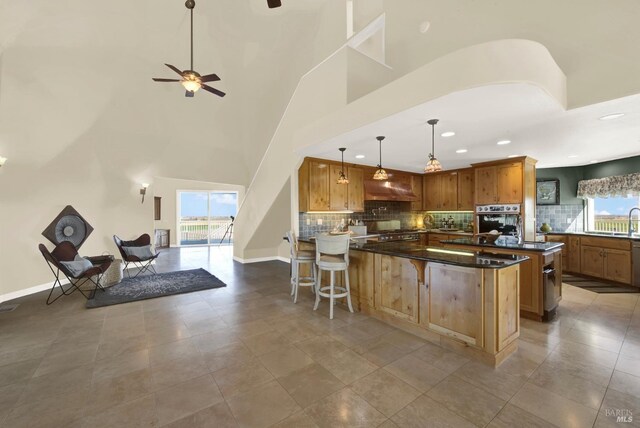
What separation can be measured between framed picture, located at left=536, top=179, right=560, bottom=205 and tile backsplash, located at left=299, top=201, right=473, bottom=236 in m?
1.71

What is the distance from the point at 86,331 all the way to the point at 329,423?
10.2 feet

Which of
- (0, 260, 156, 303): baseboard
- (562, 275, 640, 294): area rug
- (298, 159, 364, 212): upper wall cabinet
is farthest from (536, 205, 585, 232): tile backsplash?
(0, 260, 156, 303): baseboard

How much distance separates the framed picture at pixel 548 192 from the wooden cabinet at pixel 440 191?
210 centimetres

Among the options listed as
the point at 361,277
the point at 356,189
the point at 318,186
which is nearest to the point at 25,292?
the point at 318,186

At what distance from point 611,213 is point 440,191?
11.3 ft

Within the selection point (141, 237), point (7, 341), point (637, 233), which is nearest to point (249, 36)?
point (141, 237)

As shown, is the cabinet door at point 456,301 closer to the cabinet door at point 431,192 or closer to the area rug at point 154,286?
the area rug at point 154,286

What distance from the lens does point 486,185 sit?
5402 millimetres

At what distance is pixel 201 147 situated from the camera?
6117 millimetres

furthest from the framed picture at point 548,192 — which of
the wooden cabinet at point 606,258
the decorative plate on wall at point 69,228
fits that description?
the decorative plate on wall at point 69,228

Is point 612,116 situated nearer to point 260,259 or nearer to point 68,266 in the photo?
point 260,259

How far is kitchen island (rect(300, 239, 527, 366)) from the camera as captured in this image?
2375 mm

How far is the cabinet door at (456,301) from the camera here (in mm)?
2436

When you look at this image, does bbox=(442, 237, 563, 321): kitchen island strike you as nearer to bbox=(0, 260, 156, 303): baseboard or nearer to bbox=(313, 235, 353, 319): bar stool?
bbox=(313, 235, 353, 319): bar stool
